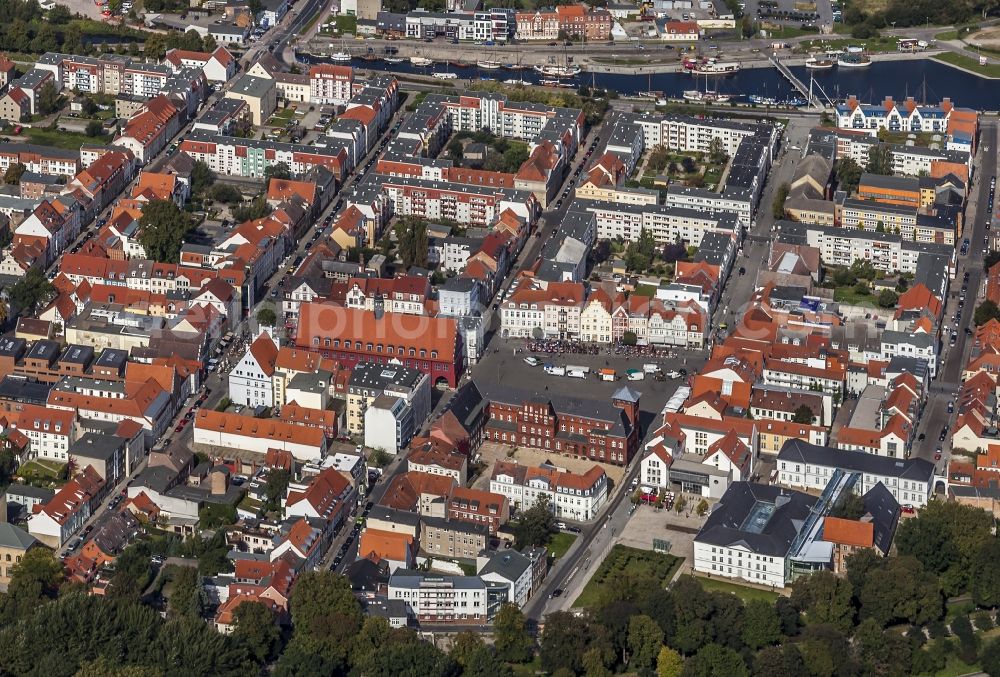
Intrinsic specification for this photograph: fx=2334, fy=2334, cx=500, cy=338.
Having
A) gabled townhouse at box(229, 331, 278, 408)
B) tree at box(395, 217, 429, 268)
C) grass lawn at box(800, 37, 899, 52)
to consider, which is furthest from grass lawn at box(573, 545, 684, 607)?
grass lawn at box(800, 37, 899, 52)

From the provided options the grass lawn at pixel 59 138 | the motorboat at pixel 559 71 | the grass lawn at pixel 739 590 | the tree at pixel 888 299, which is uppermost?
the motorboat at pixel 559 71

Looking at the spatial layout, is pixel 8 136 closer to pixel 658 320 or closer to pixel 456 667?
pixel 658 320

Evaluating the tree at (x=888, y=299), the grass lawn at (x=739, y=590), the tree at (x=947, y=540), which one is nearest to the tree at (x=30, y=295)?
the grass lawn at (x=739, y=590)

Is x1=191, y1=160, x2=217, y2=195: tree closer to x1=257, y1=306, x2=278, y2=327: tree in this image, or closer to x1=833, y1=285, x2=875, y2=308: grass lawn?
x1=257, y1=306, x2=278, y2=327: tree

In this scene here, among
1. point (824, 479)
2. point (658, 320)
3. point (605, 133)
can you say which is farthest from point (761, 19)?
point (824, 479)

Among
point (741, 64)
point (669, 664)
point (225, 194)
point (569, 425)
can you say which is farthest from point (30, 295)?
point (741, 64)

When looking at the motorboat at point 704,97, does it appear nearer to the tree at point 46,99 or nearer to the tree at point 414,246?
the tree at point 414,246
